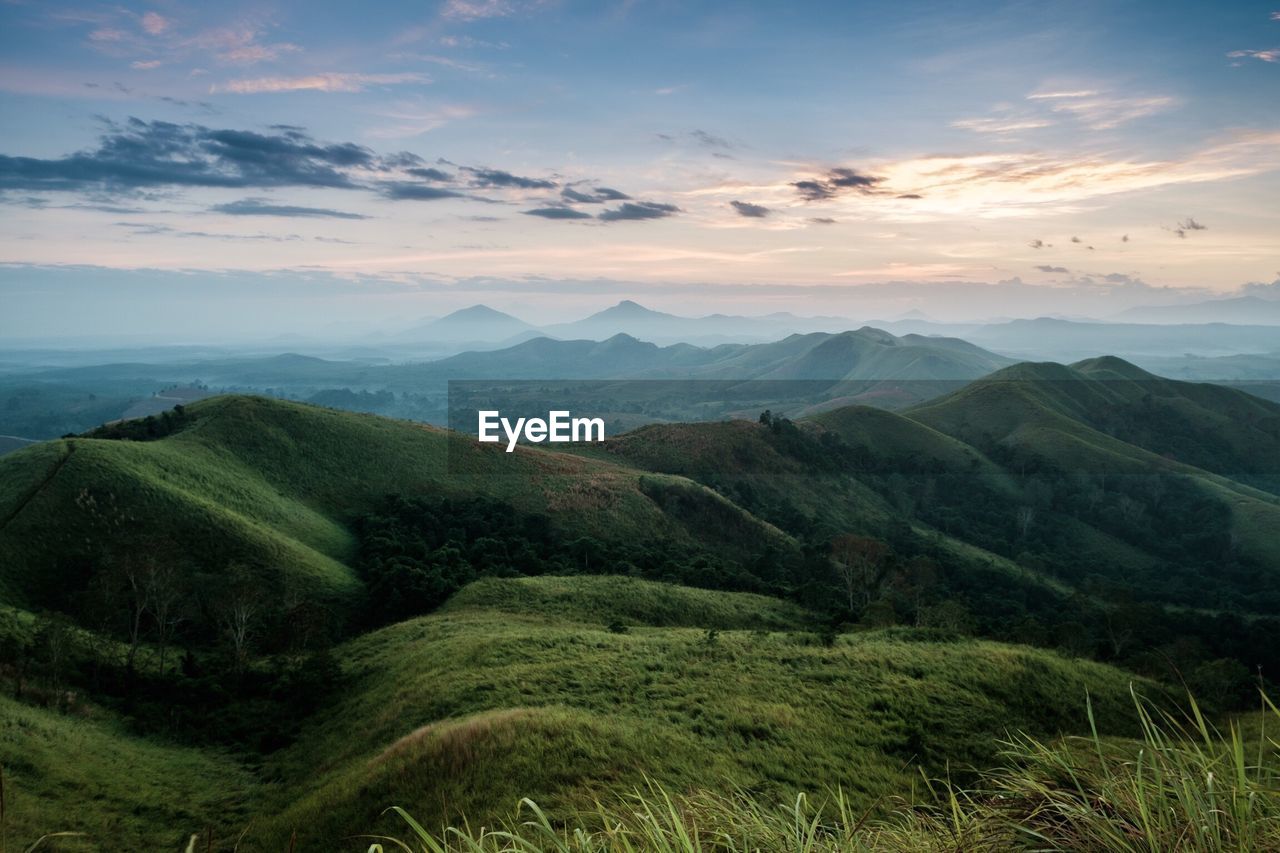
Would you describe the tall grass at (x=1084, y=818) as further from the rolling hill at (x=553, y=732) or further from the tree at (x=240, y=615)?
the tree at (x=240, y=615)

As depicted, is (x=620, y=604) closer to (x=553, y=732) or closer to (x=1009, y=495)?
(x=553, y=732)

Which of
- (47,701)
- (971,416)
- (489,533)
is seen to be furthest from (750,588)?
(971,416)

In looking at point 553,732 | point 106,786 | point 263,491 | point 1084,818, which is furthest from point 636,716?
point 263,491

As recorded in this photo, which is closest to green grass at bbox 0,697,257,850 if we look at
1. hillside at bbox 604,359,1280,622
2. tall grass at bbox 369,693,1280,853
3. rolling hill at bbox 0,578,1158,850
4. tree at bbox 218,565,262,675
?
rolling hill at bbox 0,578,1158,850

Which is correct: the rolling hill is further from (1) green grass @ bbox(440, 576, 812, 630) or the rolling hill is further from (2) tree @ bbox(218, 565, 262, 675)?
(1) green grass @ bbox(440, 576, 812, 630)

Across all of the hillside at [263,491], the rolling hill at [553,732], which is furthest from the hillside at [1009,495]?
the rolling hill at [553,732]

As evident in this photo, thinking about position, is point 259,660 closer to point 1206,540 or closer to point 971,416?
point 1206,540
